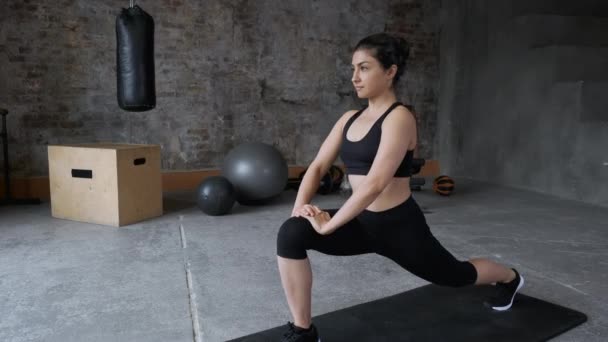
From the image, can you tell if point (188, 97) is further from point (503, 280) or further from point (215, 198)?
point (503, 280)

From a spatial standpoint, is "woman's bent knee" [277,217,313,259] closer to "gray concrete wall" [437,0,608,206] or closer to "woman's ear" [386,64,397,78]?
"woman's ear" [386,64,397,78]

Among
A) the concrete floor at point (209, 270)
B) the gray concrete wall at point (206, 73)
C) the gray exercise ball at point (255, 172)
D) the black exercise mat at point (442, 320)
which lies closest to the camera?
the black exercise mat at point (442, 320)

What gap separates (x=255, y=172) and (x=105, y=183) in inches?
46.2

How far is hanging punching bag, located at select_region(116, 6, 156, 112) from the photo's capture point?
3.35 metres

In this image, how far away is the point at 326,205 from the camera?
433 cm

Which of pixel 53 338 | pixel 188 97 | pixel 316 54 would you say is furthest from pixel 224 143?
pixel 53 338

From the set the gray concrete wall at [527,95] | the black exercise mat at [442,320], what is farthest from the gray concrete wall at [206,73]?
the black exercise mat at [442,320]

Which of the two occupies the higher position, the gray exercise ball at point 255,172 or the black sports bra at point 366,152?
Result: the black sports bra at point 366,152

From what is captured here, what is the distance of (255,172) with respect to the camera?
411 cm

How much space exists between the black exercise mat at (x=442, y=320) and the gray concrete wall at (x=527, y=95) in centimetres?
283

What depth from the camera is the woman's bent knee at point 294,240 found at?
1560 millimetres

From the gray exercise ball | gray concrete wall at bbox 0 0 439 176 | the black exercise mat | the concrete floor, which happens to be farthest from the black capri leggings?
gray concrete wall at bbox 0 0 439 176

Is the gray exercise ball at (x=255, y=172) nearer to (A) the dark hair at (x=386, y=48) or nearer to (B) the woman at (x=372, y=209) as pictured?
(B) the woman at (x=372, y=209)

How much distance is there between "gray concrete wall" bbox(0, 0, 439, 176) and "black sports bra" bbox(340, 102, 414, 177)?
3.63 meters
